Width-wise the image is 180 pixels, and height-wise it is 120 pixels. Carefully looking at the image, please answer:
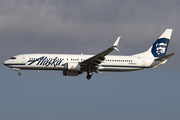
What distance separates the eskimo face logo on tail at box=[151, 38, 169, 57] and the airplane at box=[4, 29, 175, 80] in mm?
1825

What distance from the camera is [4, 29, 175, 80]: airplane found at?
61.1 m

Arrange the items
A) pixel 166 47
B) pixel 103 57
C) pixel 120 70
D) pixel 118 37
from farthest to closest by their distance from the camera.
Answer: pixel 166 47 < pixel 120 70 < pixel 103 57 < pixel 118 37

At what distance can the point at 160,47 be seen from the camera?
68.4 meters

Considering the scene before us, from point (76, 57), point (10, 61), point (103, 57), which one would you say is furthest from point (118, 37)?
point (10, 61)

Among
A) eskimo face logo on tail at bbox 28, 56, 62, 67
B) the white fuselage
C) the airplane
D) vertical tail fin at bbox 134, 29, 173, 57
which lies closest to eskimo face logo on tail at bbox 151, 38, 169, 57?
vertical tail fin at bbox 134, 29, 173, 57

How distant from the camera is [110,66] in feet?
208

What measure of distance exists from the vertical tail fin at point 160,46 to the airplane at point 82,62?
145 cm

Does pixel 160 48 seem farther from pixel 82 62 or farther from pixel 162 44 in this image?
Answer: pixel 82 62

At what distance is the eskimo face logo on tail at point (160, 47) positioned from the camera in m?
67.9

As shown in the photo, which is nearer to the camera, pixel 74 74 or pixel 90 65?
pixel 90 65

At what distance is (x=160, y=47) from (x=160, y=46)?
0.22 meters

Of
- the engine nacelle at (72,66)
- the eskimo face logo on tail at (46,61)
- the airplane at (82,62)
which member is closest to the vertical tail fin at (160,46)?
the airplane at (82,62)

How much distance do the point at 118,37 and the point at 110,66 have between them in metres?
8.74

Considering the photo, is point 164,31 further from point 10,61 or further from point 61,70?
point 10,61
